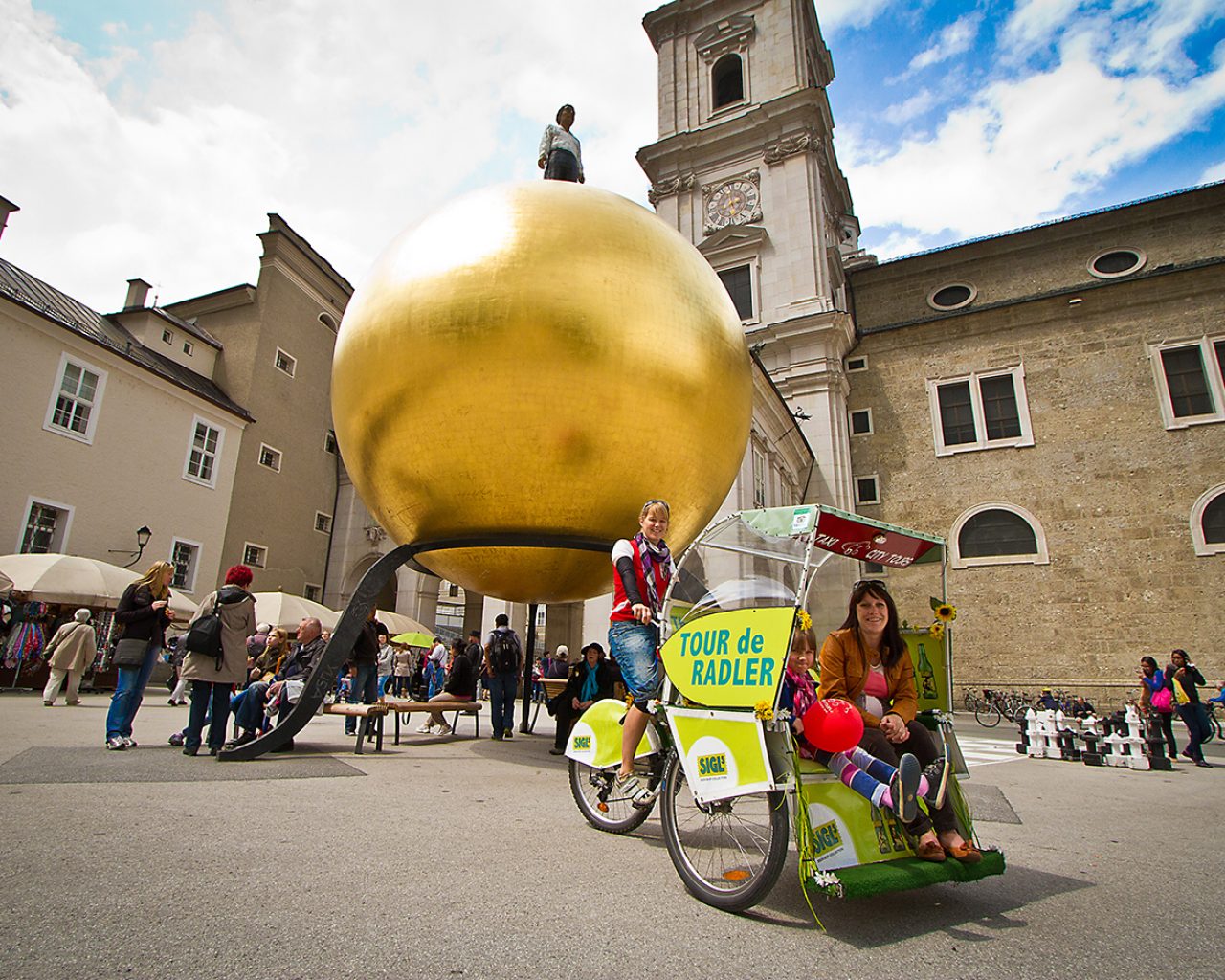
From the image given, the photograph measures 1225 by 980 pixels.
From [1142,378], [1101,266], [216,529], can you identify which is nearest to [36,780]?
[216,529]

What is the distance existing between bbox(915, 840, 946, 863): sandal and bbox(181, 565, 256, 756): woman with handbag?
5.07 m

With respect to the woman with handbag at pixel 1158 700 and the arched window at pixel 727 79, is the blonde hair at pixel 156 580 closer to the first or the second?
the woman with handbag at pixel 1158 700

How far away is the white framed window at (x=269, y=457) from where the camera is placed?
22.1 meters

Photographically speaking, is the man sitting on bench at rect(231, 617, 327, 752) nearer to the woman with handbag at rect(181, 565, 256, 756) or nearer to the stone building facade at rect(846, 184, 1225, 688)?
the woman with handbag at rect(181, 565, 256, 756)

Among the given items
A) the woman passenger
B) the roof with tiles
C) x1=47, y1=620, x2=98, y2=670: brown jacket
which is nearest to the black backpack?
the woman passenger

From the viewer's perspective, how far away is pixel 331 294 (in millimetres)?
25609

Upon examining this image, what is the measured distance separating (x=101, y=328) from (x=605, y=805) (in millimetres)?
21322

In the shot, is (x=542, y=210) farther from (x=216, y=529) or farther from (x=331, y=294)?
(x=331, y=294)

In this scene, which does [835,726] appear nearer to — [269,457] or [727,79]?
[269,457]

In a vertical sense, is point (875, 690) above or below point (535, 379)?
below

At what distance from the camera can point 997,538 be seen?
24.1 meters

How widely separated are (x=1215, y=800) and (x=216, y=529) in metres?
21.9

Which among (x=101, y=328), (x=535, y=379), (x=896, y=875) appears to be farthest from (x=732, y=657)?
(x=101, y=328)

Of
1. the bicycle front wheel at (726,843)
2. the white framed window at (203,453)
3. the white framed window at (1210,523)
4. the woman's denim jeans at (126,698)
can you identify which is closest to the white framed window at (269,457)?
the white framed window at (203,453)
